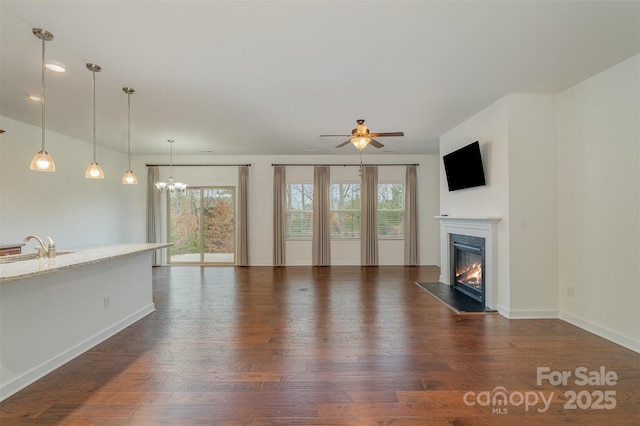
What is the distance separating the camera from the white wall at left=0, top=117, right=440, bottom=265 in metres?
4.81

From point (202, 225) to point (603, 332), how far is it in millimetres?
7815

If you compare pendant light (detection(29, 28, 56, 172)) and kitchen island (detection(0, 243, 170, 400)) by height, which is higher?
pendant light (detection(29, 28, 56, 172))

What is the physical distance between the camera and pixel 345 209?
773 cm

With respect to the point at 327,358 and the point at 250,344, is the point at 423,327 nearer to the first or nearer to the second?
the point at 327,358

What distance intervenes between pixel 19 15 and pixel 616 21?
15.4 feet

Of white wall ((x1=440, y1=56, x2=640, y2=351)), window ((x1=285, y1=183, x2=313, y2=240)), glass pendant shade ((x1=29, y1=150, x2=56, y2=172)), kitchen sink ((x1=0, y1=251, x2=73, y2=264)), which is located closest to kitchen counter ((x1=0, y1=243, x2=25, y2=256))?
kitchen sink ((x1=0, y1=251, x2=73, y2=264))

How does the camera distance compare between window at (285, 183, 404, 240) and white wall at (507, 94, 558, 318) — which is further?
window at (285, 183, 404, 240)

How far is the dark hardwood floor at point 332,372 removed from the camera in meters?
1.98


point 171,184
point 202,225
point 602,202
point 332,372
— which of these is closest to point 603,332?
point 602,202

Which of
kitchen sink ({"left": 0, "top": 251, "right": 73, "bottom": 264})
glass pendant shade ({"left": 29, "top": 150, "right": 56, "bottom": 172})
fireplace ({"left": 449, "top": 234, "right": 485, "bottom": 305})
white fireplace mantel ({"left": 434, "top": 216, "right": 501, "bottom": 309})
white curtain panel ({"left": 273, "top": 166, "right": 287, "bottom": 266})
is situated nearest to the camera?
glass pendant shade ({"left": 29, "top": 150, "right": 56, "bottom": 172})

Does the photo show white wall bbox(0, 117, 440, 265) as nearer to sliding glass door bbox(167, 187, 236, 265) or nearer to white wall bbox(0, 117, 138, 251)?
white wall bbox(0, 117, 138, 251)

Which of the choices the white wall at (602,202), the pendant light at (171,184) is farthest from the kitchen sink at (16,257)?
the white wall at (602,202)

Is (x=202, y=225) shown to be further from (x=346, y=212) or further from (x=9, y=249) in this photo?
(x=346, y=212)

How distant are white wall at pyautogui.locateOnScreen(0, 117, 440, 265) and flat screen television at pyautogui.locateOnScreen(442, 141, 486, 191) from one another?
260 centimetres
